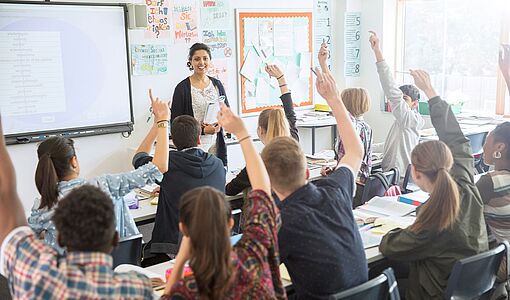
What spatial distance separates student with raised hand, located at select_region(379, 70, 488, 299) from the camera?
2.45m

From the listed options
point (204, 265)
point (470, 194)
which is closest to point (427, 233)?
point (470, 194)

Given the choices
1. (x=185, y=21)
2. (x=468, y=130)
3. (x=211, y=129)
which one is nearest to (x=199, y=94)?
(x=211, y=129)

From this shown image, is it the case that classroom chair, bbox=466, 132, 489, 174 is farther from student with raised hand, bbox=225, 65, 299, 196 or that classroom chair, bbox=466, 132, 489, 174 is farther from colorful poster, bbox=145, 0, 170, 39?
colorful poster, bbox=145, 0, 170, 39

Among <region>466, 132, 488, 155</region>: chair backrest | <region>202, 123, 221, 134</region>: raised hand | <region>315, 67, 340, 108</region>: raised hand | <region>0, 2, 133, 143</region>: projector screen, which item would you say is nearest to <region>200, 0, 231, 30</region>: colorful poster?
<region>0, 2, 133, 143</region>: projector screen

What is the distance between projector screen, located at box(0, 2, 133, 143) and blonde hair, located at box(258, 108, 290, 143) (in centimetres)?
236

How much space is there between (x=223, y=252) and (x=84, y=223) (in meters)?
0.37

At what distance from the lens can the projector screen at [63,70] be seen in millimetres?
4762

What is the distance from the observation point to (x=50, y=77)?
498cm

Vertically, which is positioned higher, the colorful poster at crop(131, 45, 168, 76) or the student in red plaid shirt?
the colorful poster at crop(131, 45, 168, 76)

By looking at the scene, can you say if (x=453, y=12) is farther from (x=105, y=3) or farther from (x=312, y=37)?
(x=105, y=3)

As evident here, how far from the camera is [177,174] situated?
11.0ft

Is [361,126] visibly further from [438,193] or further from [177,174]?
[438,193]

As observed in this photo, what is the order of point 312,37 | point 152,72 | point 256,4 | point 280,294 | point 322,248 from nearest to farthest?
point 280,294, point 322,248, point 152,72, point 256,4, point 312,37

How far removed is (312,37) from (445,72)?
5.30ft
